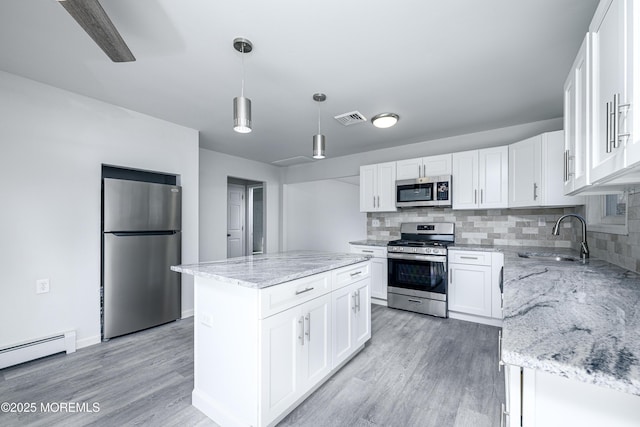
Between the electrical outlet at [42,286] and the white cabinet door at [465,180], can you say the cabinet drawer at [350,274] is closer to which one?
the white cabinet door at [465,180]

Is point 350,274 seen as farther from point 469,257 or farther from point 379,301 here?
point 379,301

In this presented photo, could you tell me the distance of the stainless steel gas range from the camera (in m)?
3.49

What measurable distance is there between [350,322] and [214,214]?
3244 millimetres

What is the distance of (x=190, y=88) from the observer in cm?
255

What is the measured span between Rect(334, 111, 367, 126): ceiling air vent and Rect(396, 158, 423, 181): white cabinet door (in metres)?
1.15

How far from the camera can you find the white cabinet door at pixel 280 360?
1560 millimetres

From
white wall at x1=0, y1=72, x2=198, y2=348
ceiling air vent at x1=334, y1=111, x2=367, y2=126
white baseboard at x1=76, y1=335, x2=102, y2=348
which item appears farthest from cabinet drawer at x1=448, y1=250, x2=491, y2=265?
white baseboard at x1=76, y1=335, x2=102, y2=348

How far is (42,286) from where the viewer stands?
8.16ft

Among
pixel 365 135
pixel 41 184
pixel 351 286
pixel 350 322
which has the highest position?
pixel 365 135

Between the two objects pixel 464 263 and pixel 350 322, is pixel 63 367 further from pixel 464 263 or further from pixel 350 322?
pixel 464 263

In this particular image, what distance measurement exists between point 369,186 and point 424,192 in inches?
35.1

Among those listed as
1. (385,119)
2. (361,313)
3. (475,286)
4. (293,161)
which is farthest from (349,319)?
(293,161)

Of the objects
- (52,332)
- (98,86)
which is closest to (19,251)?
(52,332)

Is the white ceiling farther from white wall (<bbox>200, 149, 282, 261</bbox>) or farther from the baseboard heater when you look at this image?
the baseboard heater
